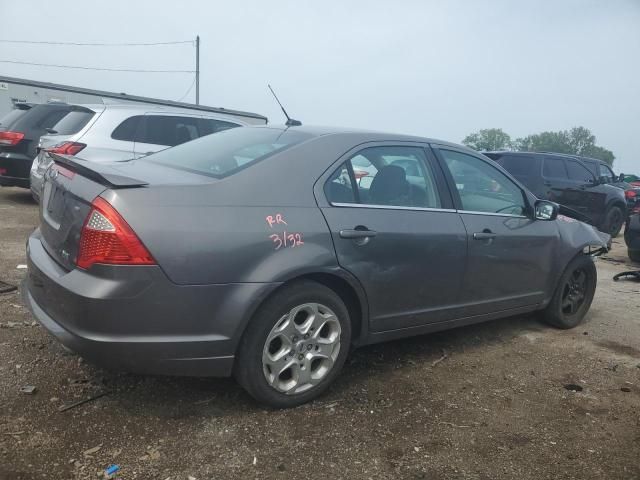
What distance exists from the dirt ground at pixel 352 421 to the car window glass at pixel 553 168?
25.0 ft

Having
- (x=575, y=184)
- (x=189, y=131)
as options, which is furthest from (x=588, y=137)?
(x=189, y=131)

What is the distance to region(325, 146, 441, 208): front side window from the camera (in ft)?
10.7

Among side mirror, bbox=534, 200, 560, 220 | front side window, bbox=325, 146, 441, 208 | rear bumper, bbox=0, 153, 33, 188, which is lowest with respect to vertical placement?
rear bumper, bbox=0, 153, 33, 188

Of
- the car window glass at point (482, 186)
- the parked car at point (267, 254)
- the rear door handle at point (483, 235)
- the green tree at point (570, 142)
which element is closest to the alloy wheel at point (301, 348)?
the parked car at point (267, 254)

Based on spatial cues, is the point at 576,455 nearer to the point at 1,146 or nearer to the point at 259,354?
the point at 259,354

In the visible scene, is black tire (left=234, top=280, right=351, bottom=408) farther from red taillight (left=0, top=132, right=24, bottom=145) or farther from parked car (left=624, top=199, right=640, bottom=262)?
red taillight (left=0, top=132, right=24, bottom=145)

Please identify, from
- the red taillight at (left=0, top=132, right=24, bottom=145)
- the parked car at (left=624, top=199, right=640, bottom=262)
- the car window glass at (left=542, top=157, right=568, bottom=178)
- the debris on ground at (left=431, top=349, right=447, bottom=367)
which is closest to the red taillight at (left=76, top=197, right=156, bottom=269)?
the debris on ground at (left=431, top=349, right=447, bottom=367)

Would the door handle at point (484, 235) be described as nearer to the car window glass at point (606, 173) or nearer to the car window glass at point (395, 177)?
the car window glass at point (395, 177)

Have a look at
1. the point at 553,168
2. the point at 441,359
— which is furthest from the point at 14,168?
the point at 553,168

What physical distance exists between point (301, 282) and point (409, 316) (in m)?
0.90

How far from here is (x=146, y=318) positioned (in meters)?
2.49

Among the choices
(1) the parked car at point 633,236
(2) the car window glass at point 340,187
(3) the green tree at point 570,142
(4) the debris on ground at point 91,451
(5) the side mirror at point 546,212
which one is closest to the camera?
(4) the debris on ground at point 91,451

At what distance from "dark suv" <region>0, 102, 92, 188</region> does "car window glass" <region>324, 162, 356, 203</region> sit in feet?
22.2

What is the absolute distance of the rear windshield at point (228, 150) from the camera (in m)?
3.05
